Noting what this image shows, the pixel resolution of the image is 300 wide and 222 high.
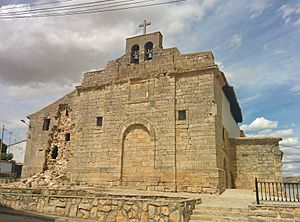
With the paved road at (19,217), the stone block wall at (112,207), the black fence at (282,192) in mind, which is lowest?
the paved road at (19,217)

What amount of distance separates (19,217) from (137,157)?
701 centimetres

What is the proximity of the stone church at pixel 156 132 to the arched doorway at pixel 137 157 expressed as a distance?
51mm

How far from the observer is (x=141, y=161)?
1409 cm

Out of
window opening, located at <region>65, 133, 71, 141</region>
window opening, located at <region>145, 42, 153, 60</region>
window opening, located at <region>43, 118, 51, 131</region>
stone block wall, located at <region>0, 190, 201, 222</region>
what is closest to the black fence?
stone block wall, located at <region>0, 190, 201, 222</region>

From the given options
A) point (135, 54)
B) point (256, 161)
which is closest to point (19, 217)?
point (135, 54)

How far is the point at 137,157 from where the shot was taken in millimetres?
14258

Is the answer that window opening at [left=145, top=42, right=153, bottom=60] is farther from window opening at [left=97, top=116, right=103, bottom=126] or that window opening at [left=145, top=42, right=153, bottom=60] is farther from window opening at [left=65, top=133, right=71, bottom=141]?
window opening at [left=65, top=133, right=71, bottom=141]

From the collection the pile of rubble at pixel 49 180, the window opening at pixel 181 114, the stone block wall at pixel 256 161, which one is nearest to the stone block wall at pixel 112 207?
the window opening at pixel 181 114

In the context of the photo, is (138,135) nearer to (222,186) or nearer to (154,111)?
(154,111)

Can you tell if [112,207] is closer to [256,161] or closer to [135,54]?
[135,54]

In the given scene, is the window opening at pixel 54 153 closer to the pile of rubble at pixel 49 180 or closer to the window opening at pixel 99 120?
the pile of rubble at pixel 49 180

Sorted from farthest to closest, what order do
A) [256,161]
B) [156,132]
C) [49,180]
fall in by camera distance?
[49,180], [256,161], [156,132]

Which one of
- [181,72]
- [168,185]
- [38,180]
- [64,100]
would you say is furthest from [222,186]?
[64,100]

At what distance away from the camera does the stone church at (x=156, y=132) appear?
13.1m
